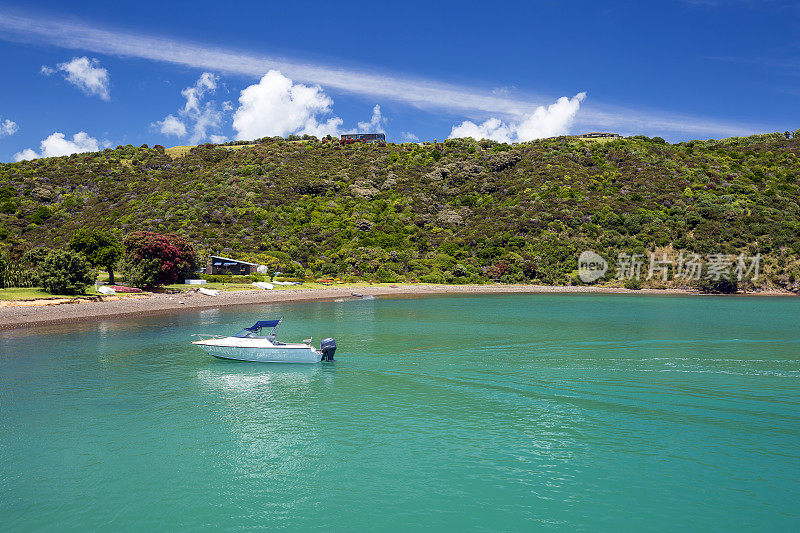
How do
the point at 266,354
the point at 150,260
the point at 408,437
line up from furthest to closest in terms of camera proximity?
the point at 150,260 < the point at 266,354 < the point at 408,437

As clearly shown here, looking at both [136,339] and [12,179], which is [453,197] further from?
[12,179]

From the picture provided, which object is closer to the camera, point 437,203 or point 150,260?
point 150,260

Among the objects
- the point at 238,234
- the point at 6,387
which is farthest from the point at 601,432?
the point at 238,234

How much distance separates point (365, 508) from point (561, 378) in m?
15.1

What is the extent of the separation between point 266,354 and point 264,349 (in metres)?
0.41

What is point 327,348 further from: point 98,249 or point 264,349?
point 98,249

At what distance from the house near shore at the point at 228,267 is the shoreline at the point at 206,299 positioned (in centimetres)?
1575

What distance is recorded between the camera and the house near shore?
3307 inches

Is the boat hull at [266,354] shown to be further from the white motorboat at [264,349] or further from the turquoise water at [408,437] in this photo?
the turquoise water at [408,437]

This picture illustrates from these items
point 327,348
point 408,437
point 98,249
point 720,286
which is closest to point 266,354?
point 327,348

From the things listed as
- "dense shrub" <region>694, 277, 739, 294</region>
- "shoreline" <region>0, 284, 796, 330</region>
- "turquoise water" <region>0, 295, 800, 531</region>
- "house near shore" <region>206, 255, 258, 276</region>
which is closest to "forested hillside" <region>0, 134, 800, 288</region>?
"dense shrub" <region>694, 277, 739, 294</region>

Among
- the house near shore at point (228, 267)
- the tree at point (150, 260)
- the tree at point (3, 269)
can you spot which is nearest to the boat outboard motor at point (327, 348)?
the tree at point (150, 260)

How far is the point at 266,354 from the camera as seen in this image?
1139 inches

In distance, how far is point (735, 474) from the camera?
14852 mm
